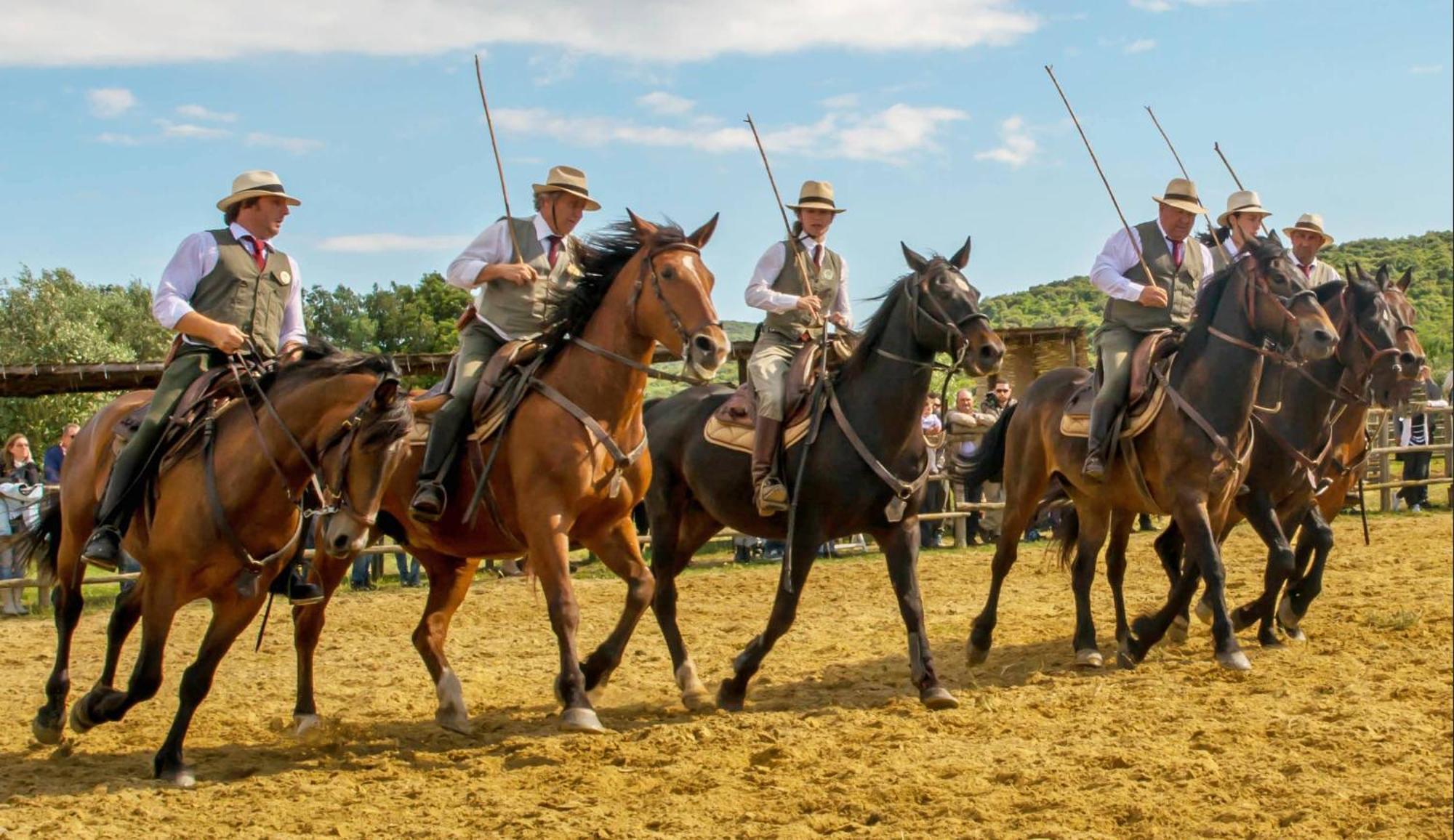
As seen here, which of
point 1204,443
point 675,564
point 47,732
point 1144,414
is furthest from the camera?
point 675,564

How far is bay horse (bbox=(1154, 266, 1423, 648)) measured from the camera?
32.1 feet

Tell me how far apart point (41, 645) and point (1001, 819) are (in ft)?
29.2

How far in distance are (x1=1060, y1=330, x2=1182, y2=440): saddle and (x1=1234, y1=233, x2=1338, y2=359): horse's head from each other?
0.60 metres

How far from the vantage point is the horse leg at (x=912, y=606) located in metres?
7.89

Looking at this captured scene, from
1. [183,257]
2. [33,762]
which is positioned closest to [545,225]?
[183,257]

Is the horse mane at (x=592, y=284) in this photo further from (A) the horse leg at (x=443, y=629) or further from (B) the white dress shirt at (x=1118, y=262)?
(B) the white dress shirt at (x=1118, y=262)

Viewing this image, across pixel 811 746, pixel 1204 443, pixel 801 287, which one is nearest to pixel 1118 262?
pixel 1204 443

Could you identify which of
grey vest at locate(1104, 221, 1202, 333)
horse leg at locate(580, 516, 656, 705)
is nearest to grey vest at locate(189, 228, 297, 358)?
horse leg at locate(580, 516, 656, 705)

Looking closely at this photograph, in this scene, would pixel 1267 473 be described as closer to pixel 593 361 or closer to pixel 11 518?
pixel 593 361

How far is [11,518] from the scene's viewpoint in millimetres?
14289

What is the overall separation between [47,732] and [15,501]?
7.50m

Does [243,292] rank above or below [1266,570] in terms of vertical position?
above

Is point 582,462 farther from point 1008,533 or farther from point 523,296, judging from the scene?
point 1008,533

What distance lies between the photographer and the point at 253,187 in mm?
7508
